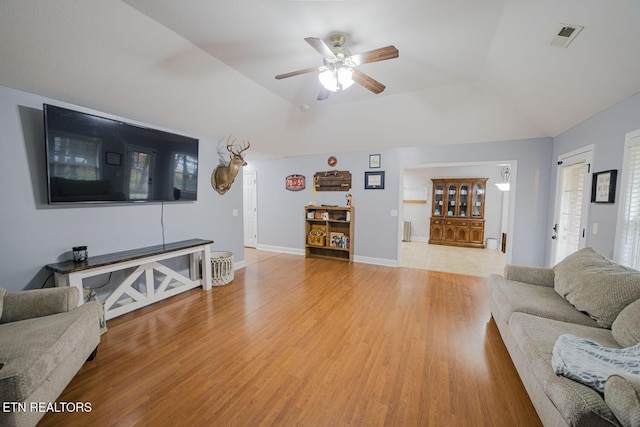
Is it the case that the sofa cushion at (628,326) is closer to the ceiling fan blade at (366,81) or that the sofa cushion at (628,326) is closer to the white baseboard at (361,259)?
the ceiling fan blade at (366,81)

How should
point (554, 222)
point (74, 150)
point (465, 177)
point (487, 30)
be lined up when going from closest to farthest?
1. point (487, 30)
2. point (74, 150)
3. point (554, 222)
4. point (465, 177)

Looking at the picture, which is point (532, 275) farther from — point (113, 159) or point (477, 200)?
point (113, 159)

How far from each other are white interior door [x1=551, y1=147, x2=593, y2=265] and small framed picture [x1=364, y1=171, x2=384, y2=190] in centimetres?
268

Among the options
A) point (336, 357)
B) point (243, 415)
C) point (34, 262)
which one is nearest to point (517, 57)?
point (336, 357)

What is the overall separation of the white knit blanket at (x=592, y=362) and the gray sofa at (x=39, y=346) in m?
2.80

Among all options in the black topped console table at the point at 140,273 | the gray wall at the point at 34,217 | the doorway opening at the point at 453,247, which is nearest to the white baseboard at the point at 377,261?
the doorway opening at the point at 453,247

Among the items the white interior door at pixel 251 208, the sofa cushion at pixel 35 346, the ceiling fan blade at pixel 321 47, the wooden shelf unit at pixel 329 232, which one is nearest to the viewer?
the sofa cushion at pixel 35 346

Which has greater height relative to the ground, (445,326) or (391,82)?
(391,82)

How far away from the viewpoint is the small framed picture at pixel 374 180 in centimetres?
496

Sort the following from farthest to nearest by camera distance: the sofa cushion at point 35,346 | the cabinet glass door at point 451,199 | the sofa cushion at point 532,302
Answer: the cabinet glass door at point 451,199 → the sofa cushion at point 532,302 → the sofa cushion at point 35,346

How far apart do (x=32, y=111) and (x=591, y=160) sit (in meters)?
5.88

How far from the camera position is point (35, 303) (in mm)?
1858

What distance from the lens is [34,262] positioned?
2.37m

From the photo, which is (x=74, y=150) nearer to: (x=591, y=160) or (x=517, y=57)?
(x=517, y=57)
